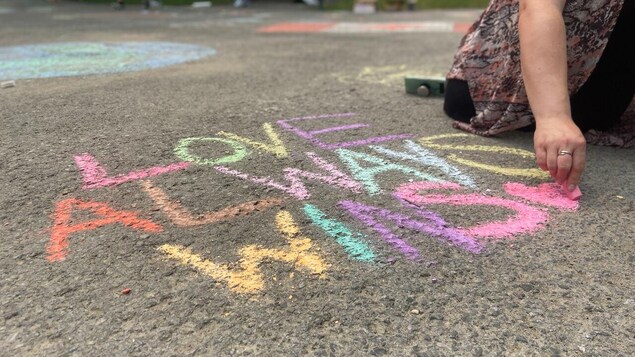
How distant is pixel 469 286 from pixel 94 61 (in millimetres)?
3959

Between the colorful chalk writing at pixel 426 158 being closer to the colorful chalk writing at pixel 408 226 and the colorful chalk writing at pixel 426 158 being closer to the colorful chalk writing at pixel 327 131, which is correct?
the colorful chalk writing at pixel 327 131

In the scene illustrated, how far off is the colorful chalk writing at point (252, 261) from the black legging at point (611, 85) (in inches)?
60.9

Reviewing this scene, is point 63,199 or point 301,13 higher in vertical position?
point 301,13

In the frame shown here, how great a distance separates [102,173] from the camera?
1.94 meters

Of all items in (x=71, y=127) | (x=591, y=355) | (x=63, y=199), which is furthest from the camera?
(x=71, y=127)

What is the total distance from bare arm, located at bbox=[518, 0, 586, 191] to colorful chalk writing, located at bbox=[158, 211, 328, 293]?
849 millimetres

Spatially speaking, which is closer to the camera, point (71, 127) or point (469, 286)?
point (469, 286)

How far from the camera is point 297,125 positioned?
2.59 meters

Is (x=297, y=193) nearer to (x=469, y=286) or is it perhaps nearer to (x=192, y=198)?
(x=192, y=198)

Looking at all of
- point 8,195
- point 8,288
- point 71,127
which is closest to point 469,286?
point 8,288

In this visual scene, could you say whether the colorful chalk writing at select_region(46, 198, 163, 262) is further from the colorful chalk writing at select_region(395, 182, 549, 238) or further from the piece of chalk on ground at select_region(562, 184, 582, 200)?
the piece of chalk on ground at select_region(562, 184, 582, 200)

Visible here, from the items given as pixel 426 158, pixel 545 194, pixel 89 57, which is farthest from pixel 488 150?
pixel 89 57

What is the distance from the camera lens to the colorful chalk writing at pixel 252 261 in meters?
1.34

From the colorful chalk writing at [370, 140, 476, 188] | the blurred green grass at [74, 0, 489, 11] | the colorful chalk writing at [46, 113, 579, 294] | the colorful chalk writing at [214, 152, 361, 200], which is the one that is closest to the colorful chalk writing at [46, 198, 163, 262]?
the colorful chalk writing at [46, 113, 579, 294]
